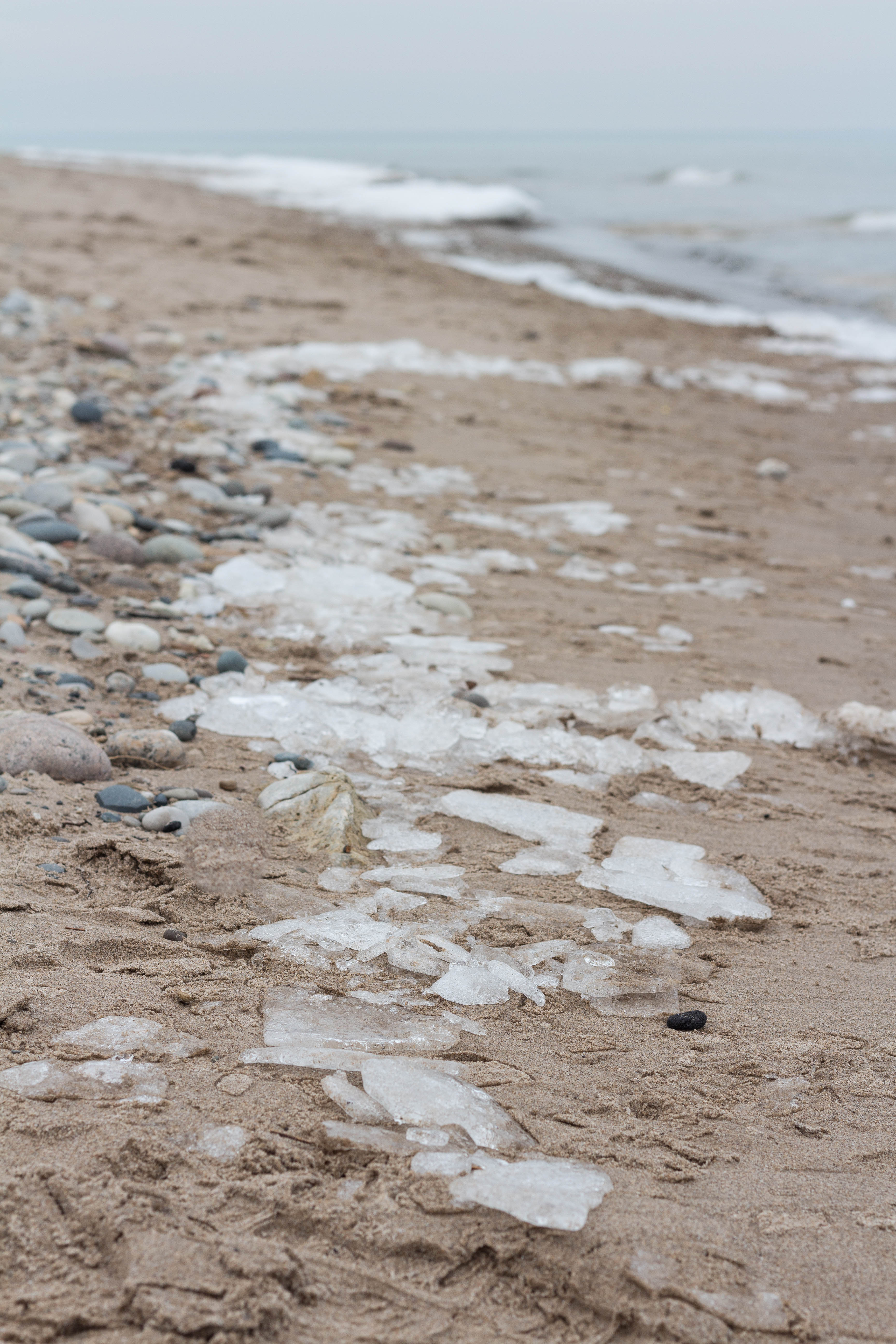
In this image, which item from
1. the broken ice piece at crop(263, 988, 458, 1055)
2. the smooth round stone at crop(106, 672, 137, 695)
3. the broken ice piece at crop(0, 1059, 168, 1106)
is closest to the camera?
the broken ice piece at crop(0, 1059, 168, 1106)

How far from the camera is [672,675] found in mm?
3131

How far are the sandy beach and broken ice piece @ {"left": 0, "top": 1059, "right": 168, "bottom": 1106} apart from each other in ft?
0.04

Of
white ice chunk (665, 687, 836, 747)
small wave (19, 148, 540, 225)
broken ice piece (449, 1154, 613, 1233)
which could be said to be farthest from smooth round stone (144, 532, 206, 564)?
small wave (19, 148, 540, 225)

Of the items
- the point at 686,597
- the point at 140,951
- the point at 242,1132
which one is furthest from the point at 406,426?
the point at 242,1132

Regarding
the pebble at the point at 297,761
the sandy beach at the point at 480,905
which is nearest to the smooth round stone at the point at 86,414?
the sandy beach at the point at 480,905

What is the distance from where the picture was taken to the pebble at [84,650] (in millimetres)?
2730

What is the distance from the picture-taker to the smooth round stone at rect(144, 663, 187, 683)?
2729 mm

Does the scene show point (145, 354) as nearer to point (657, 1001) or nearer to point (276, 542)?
point (276, 542)

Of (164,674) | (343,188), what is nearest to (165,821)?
(164,674)

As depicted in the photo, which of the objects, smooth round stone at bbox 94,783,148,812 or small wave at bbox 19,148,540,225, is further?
small wave at bbox 19,148,540,225

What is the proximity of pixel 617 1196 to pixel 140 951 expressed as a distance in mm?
866

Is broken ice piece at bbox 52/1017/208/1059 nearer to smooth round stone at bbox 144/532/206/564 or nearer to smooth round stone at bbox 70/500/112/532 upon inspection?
smooth round stone at bbox 144/532/206/564

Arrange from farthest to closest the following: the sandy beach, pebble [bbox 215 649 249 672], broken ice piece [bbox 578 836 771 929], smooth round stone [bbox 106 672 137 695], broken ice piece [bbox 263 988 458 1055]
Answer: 1. pebble [bbox 215 649 249 672]
2. smooth round stone [bbox 106 672 137 695]
3. broken ice piece [bbox 578 836 771 929]
4. broken ice piece [bbox 263 988 458 1055]
5. the sandy beach

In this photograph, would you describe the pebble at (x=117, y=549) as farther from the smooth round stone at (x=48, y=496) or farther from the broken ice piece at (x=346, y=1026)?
the broken ice piece at (x=346, y=1026)
